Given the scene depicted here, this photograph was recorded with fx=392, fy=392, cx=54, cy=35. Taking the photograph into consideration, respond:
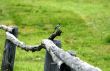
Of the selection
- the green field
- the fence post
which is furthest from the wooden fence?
the green field

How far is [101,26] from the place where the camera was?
1305 inches

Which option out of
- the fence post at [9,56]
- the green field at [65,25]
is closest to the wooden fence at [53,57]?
the fence post at [9,56]

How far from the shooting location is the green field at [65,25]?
20.3m

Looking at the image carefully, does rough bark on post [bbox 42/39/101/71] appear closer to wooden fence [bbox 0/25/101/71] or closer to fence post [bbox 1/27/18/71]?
wooden fence [bbox 0/25/101/71]

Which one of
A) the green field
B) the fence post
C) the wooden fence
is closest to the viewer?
the wooden fence

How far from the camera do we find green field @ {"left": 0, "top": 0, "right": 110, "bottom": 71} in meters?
20.3

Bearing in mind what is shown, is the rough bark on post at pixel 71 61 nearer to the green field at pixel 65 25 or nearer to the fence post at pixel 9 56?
the fence post at pixel 9 56

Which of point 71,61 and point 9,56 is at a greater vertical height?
point 71,61

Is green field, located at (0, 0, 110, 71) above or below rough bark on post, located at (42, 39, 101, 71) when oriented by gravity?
below

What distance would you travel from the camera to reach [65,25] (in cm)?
3403

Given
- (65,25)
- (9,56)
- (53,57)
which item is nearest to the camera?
(53,57)

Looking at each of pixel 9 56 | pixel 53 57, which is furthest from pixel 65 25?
pixel 53 57

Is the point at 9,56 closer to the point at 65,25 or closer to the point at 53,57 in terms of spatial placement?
the point at 53,57

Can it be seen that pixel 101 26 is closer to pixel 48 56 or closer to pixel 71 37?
pixel 71 37
